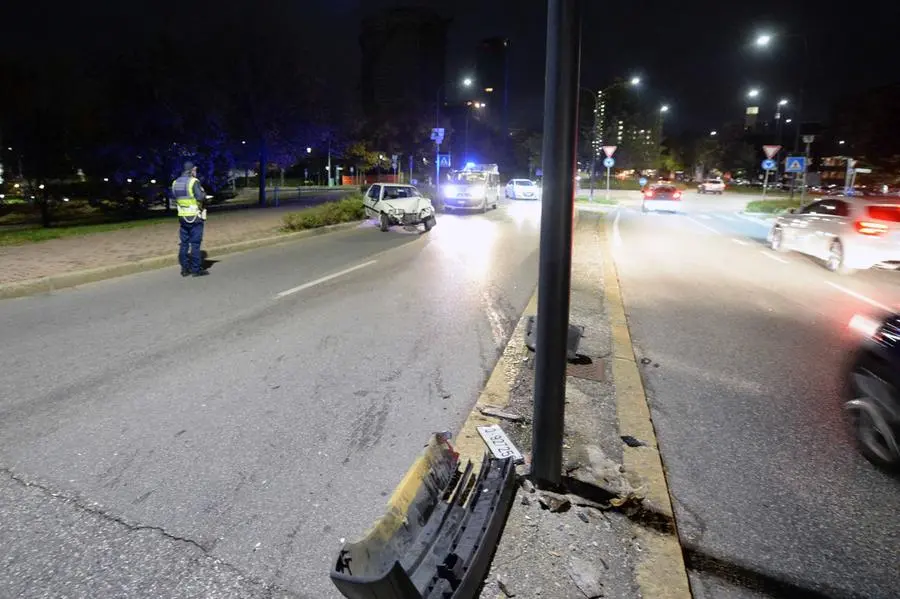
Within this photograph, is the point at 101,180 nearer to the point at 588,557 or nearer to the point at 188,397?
the point at 188,397

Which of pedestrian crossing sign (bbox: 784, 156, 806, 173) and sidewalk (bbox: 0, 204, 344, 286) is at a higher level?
Answer: pedestrian crossing sign (bbox: 784, 156, 806, 173)

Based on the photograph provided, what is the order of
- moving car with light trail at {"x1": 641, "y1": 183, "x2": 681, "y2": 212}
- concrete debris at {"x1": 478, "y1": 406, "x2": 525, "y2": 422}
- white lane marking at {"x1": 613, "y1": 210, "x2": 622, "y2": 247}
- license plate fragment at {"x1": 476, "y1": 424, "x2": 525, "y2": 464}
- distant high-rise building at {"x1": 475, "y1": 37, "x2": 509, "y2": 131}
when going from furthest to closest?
distant high-rise building at {"x1": 475, "y1": 37, "x2": 509, "y2": 131}, moving car with light trail at {"x1": 641, "y1": 183, "x2": 681, "y2": 212}, white lane marking at {"x1": 613, "y1": 210, "x2": 622, "y2": 247}, concrete debris at {"x1": 478, "y1": 406, "x2": 525, "y2": 422}, license plate fragment at {"x1": 476, "y1": 424, "x2": 525, "y2": 464}

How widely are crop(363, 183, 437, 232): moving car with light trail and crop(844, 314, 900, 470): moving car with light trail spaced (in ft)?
53.2

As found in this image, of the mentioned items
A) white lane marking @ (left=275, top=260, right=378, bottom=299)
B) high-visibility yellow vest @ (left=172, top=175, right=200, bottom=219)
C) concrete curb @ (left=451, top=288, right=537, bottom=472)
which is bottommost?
concrete curb @ (left=451, top=288, right=537, bottom=472)

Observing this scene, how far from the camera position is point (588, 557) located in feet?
9.37

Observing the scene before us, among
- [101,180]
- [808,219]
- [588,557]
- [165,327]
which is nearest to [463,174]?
[101,180]

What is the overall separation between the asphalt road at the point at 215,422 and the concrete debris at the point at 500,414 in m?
0.24

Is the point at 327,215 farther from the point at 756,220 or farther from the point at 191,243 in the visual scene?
the point at 756,220

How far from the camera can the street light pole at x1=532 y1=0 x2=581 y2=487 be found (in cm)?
292

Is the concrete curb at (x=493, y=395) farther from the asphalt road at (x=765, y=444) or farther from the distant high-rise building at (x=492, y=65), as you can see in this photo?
the distant high-rise building at (x=492, y=65)

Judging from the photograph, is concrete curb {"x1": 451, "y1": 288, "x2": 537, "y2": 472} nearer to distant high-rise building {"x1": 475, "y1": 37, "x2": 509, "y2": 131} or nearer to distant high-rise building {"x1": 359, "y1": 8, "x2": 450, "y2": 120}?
distant high-rise building {"x1": 359, "y1": 8, "x2": 450, "y2": 120}

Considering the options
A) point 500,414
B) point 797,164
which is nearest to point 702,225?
point 797,164

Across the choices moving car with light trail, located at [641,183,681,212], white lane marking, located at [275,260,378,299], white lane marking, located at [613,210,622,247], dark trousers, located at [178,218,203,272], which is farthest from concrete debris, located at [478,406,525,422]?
moving car with light trail, located at [641,183,681,212]

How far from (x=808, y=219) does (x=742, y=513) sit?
12756 mm
